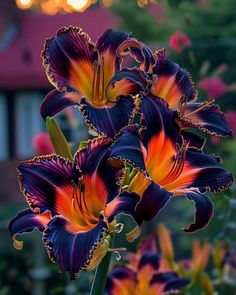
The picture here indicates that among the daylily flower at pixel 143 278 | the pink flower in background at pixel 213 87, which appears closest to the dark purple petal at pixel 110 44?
the daylily flower at pixel 143 278

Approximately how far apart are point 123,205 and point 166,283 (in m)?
1.05

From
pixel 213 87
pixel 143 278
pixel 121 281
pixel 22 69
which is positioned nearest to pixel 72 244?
pixel 121 281

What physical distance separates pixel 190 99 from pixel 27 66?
1404 cm

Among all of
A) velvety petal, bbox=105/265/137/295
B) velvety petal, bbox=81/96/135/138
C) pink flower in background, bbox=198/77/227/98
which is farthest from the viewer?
pink flower in background, bbox=198/77/227/98

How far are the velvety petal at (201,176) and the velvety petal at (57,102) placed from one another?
224mm

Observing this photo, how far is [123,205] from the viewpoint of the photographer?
136 cm

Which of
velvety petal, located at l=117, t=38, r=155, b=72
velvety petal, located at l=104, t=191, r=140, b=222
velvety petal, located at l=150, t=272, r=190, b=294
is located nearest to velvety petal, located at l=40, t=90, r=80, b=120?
velvety petal, located at l=117, t=38, r=155, b=72

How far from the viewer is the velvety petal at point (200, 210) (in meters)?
1.43

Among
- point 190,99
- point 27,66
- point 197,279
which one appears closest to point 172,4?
point 197,279

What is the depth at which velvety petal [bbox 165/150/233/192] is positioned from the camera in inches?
57.1

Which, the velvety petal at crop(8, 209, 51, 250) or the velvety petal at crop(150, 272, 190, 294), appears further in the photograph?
the velvety petal at crop(150, 272, 190, 294)

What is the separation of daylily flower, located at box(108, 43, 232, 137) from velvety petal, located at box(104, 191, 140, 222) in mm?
166

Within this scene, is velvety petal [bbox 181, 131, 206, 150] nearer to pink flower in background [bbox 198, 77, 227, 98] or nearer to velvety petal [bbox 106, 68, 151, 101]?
velvety petal [bbox 106, 68, 151, 101]

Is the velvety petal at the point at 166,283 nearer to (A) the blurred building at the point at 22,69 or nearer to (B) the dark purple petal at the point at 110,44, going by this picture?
(B) the dark purple petal at the point at 110,44
